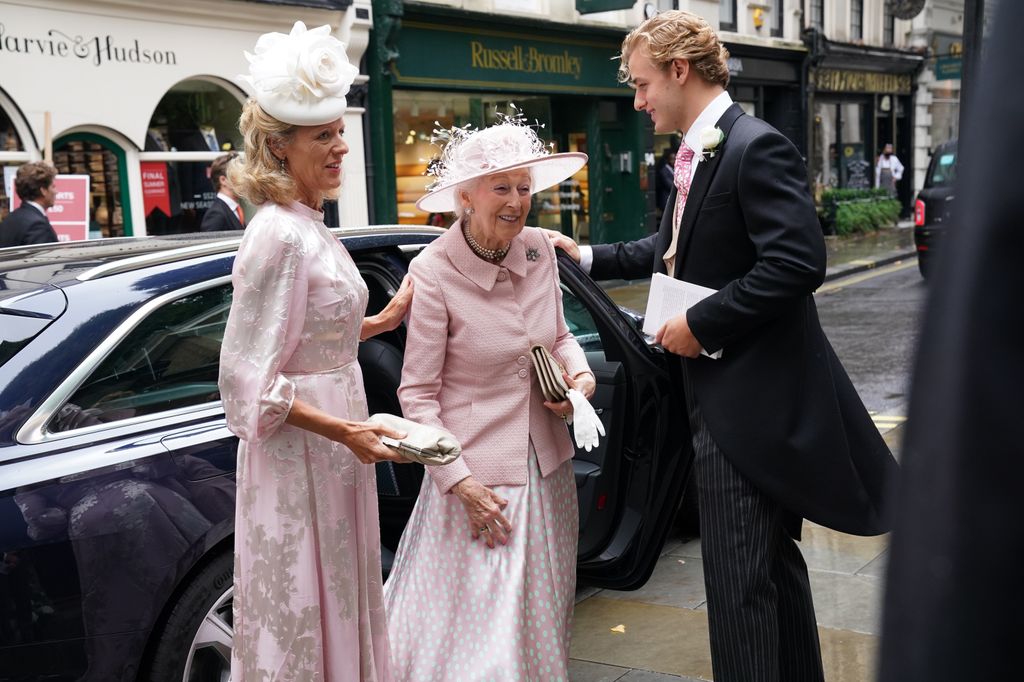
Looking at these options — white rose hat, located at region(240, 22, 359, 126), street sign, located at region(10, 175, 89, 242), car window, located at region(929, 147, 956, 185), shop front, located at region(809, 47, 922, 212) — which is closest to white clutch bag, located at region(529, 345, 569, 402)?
white rose hat, located at region(240, 22, 359, 126)

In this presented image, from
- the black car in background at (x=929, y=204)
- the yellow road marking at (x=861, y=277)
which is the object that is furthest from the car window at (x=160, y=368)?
the yellow road marking at (x=861, y=277)

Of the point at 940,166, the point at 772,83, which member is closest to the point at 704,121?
the point at 940,166

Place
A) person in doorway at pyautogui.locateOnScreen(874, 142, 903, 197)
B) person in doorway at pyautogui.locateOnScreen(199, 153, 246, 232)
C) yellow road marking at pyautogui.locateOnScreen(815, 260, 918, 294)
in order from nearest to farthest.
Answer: person in doorway at pyautogui.locateOnScreen(199, 153, 246, 232)
yellow road marking at pyautogui.locateOnScreen(815, 260, 918, 294)
person in doorway at pyautogui.locateOnScreen(874, 142, 903, 197)

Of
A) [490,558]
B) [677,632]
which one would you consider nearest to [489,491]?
[490,558]

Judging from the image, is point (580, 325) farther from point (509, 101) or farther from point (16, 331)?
point (509, 101)

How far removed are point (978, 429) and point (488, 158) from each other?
2498 mm

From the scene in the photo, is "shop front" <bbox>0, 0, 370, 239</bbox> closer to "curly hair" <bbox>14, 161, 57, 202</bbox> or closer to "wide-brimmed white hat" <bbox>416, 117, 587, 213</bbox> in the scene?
"curly hair" <bbox>14, 161, 57, 202</bbox>

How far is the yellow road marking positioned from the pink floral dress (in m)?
13.0

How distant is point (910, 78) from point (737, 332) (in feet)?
96.9

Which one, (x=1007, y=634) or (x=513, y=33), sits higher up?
(x=513, y=33)

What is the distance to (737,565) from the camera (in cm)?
293

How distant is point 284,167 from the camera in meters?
2.77

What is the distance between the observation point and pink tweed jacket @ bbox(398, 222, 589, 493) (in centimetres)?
313

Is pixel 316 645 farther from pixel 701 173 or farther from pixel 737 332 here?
pixel 701 173
